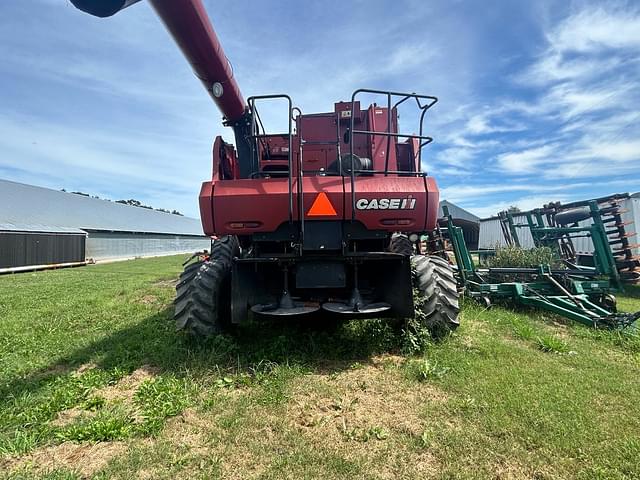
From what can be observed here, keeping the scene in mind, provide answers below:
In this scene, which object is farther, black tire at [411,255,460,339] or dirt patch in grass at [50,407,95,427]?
black tire at [411,255,460,339]

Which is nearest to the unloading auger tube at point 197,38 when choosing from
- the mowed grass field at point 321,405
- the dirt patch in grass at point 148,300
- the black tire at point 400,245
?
the black tire at point 400,245

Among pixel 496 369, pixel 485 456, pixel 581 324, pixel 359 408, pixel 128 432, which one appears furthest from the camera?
pixel 581 324

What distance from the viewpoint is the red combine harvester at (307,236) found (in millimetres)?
3564

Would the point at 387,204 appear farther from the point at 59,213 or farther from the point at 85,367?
the point at 59,213

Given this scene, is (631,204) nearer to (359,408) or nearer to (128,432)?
(359,408)

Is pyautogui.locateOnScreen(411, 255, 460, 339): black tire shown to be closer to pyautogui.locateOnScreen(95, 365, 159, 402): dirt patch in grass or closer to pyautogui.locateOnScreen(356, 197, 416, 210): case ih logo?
pyautogui.locateOnScreen(356, 197, 416, 210): case ih logo

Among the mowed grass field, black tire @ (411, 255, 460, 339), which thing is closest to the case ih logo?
black tire @ (411, 255, 460, 339)

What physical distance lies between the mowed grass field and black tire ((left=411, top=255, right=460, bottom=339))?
0.26 meters

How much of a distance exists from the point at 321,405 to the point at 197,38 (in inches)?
134

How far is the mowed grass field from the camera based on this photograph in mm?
2129

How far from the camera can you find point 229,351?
384 cm

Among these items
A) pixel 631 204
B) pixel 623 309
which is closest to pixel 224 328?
pixel 623 309

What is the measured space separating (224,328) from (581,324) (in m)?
4.77

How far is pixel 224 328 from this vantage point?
4180 mm
